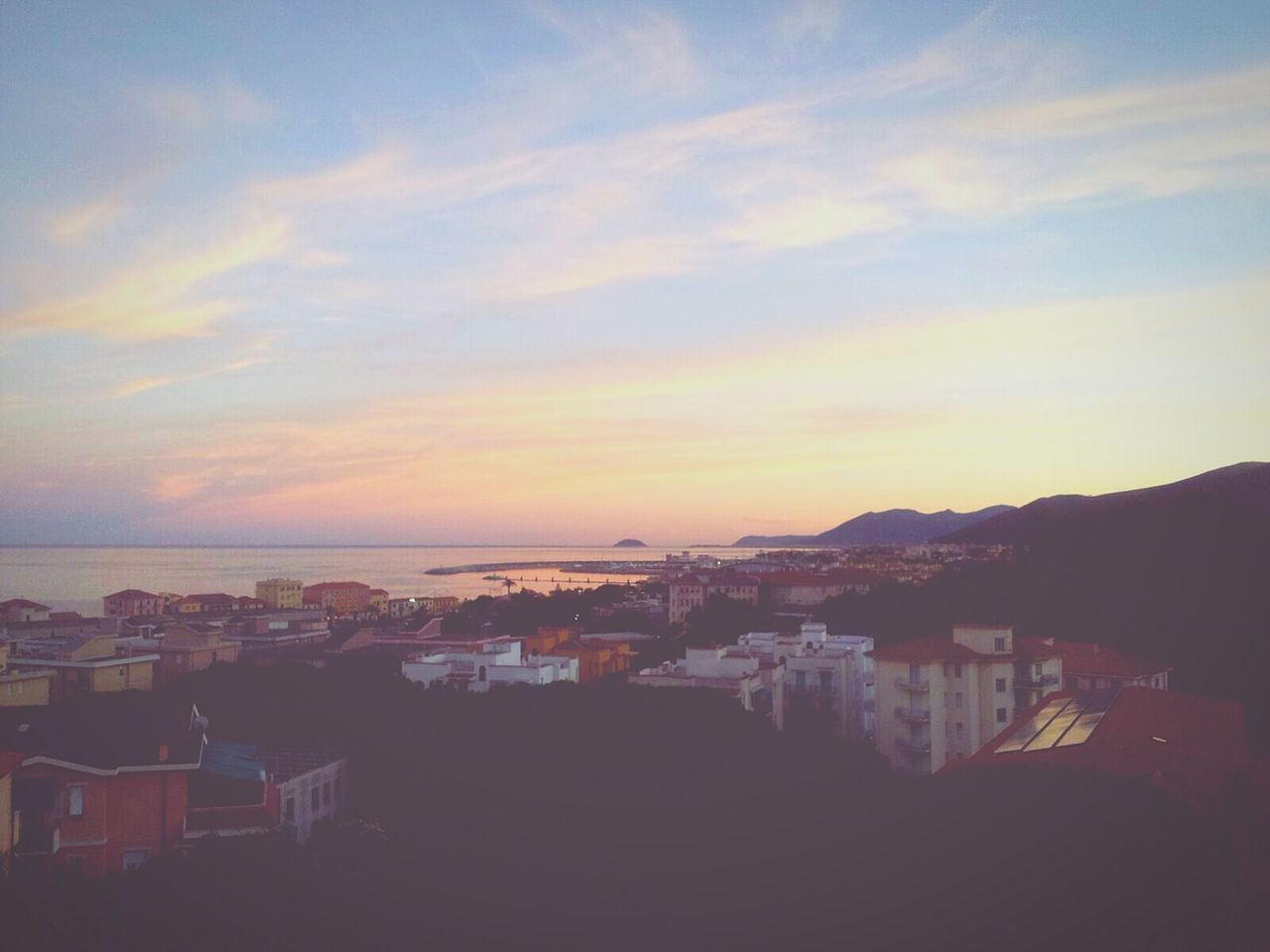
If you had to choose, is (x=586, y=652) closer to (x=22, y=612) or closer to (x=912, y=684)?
(x=912, y=684)

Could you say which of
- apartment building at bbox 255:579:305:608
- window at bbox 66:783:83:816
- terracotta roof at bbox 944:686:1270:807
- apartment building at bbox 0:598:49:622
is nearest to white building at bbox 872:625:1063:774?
terracotta roof at bbox 944:686:1270:807

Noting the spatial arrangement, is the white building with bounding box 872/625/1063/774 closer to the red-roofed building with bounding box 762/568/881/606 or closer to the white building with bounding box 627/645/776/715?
the white building with bounding box 627/645/776/715

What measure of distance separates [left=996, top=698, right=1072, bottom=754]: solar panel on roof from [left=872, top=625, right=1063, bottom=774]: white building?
124 inches

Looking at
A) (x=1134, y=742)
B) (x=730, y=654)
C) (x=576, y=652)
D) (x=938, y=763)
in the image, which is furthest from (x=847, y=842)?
(x=576, y=652)

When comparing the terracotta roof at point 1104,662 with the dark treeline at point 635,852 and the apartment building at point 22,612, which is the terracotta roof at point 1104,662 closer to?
the dark treeline at point 635,852

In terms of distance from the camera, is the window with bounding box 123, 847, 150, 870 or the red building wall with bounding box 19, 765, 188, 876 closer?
the red building wall with bounding box 19, 765, 188, 876

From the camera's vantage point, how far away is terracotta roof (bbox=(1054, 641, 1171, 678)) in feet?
51.9

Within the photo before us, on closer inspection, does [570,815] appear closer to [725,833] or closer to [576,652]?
[725,833]

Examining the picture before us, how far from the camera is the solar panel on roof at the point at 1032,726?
8434mm

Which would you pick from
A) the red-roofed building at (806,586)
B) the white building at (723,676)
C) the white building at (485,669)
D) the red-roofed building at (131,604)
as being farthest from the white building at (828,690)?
the red-roofed building at (806,586)

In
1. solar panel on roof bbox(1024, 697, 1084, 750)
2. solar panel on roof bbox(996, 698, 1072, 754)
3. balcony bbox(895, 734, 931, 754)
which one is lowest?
balcony bbox(895, 734, 931, 754)

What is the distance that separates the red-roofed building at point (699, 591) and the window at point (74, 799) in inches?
1277

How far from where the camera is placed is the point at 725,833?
32.6ft

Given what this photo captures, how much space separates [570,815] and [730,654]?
738 cm
